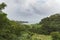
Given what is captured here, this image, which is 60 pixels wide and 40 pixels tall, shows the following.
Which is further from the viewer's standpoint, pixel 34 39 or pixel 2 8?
pixel 34 39

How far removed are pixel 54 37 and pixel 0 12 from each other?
55.1 feet

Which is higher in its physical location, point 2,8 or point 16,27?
point 2,8

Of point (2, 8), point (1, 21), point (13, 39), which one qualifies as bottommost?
point (13, 39)

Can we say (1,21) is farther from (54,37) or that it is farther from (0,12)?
(54,37)

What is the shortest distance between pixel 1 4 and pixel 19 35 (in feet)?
19.8

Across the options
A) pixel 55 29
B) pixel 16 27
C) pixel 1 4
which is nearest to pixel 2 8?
pixel 1 4

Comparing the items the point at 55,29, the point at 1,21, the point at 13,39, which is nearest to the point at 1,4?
the point at 1,21

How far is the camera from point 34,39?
45.0 meters

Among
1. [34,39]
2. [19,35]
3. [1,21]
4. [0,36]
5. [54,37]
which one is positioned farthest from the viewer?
[54,37]

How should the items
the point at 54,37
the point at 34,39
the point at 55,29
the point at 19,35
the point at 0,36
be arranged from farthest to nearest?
the point at 55,29 < the point at 54,37 < the point at 34,39 < the point at 19,35 < the point at 0,36

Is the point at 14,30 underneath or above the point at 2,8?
underneath

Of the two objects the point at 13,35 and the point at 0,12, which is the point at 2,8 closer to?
the point at 0,12

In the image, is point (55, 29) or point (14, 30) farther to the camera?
point (55, 29)

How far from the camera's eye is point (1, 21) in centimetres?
3644
